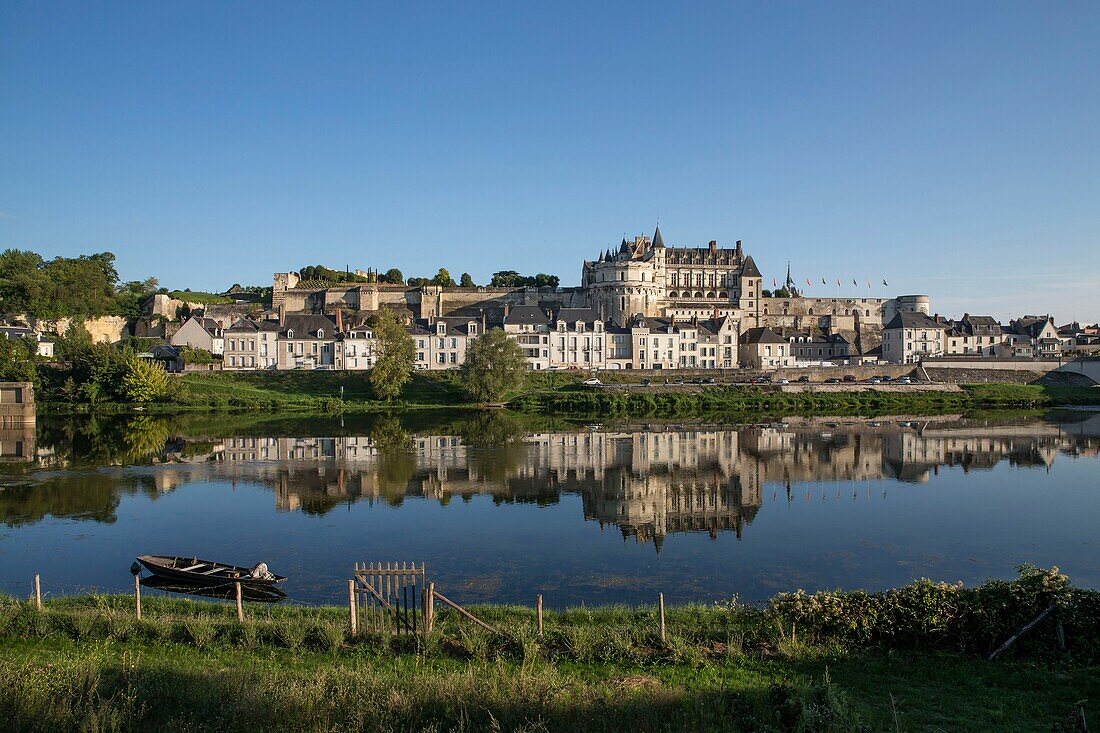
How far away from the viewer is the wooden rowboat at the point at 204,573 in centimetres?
1304

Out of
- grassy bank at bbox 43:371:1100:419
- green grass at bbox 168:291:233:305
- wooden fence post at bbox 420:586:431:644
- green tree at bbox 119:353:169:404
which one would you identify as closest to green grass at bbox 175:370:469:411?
grassy bank at bbox 43:371:1100:419

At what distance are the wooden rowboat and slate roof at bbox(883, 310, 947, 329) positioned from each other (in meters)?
71.3

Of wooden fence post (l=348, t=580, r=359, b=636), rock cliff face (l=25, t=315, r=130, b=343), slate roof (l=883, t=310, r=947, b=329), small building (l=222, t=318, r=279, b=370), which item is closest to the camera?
wooden fence post (l=348, t=580, r=359, b=636)

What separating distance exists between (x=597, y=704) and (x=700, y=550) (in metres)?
9.45

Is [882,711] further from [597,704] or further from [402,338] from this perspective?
[402,338]

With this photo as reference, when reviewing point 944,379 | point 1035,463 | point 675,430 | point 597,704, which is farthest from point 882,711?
point 944,379

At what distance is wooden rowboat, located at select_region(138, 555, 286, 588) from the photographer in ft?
42.8

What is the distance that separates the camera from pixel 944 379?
203 ft

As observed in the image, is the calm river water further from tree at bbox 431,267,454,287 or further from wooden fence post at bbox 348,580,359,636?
tree at bbox 431,267,454,287

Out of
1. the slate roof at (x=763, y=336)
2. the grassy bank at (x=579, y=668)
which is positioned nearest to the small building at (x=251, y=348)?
the slate roof at (x=763, y=336)

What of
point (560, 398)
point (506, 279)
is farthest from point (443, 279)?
point (560, 398)

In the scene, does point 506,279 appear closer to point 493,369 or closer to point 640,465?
point 493,369

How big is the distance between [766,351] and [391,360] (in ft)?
116

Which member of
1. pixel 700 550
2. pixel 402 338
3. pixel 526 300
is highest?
pixel 526 300
